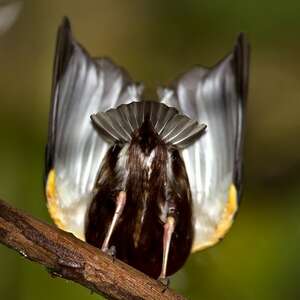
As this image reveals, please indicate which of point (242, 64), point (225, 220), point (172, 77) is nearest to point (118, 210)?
point (225, 220)

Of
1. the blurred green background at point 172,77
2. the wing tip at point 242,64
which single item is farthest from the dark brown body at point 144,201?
the blurred green background at point 172,77

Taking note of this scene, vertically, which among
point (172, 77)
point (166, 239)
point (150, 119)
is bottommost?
point (166, 239)

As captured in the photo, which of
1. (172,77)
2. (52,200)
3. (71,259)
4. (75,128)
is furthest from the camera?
(172,77)

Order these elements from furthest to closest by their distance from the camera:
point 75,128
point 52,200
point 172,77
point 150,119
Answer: point 172,77
point 75,128
point 52,200
point 150,119

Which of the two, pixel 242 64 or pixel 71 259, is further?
→ pixel 242 64

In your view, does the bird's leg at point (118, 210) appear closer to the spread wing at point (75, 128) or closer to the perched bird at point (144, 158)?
the perched bird at point (144, 158)

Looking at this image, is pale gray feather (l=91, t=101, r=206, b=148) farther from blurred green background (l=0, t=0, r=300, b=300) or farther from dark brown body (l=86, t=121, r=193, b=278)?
blurred green background (l=0, t=0, r=300, b=300)

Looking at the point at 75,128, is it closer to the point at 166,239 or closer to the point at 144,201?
the point at 144,201

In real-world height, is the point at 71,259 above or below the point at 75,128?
below
